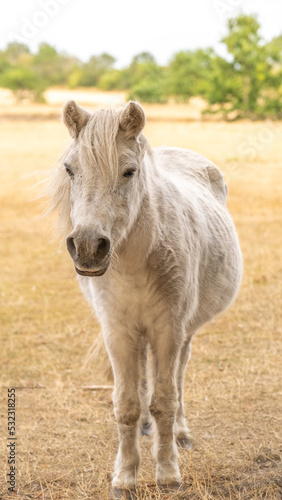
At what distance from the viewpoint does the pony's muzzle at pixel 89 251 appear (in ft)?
8.12

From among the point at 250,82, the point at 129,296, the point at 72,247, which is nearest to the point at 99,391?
the point at 129,296

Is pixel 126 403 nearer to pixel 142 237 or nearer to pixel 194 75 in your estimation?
pixel 142 237

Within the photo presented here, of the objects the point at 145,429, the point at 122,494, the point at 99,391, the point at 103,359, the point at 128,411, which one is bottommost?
the point at 99,391

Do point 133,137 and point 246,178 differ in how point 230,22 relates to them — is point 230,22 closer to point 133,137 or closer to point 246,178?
point 246,178

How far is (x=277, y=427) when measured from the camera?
4172 millimetres

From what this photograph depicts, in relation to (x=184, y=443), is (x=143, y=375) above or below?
above

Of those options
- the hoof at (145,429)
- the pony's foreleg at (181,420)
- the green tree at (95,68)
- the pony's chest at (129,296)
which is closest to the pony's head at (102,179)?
the pony's chest at (129,296)

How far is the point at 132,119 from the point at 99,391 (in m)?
2.91

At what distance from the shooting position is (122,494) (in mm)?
3281

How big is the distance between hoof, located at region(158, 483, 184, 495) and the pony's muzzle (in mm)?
1450

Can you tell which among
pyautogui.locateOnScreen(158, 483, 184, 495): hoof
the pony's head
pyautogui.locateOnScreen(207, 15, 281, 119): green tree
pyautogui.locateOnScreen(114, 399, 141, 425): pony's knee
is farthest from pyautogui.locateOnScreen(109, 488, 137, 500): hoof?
pyautogui.locateOnScreen(207, 15, 281, 119): green tree

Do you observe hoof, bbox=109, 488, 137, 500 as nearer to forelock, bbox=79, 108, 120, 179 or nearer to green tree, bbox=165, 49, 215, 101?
forelock, bbox=79, 108, 120, 179

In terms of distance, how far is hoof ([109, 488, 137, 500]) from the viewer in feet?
10.8

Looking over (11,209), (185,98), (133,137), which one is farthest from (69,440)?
(185,98)
